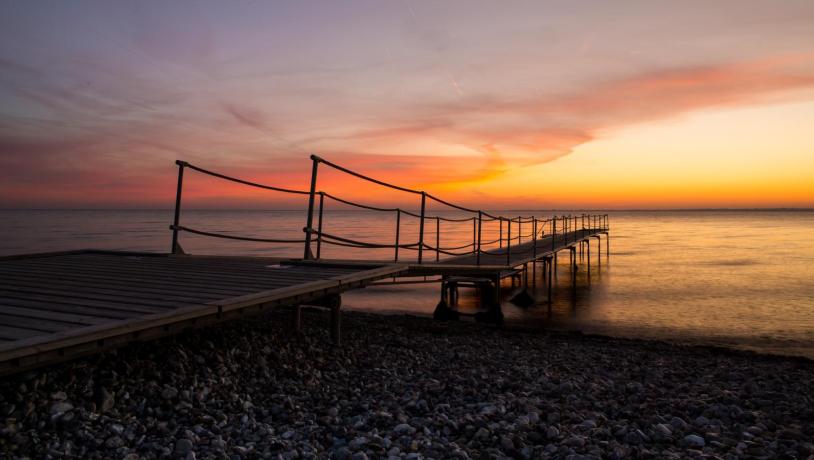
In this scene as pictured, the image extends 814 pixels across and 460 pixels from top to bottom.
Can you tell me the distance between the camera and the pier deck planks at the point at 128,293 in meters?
3.68

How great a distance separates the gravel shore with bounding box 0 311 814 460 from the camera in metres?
4.09

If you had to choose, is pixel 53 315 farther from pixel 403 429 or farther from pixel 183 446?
pixel 403 429

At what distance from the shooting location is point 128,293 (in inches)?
210

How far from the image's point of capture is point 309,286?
5.99 m

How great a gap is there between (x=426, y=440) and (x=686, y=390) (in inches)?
156

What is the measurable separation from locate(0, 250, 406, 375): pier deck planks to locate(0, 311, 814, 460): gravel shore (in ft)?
2.12

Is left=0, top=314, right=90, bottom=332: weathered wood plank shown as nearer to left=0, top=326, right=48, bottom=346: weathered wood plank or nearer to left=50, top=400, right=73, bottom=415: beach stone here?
left=0, top=326, right=48, bottom=346: weathered wood plank

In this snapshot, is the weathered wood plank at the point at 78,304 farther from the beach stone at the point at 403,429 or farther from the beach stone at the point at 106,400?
the beach stone at the point at 403,429

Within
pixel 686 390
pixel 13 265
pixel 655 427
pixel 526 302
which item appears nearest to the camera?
pixel 655 427

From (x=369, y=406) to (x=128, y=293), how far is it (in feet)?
8.99

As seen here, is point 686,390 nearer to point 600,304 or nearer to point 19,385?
point 19,385

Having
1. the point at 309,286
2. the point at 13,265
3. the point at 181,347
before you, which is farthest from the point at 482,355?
the point at 13,265

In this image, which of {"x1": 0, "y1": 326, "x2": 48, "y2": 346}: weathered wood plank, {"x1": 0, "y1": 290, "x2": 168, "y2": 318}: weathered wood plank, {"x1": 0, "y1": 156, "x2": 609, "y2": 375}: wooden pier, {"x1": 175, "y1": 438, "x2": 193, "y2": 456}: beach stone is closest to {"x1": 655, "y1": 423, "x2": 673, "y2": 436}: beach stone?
{"x1": 0, "y1": 156, "x2": 609, "y2": 375}: wooden pier

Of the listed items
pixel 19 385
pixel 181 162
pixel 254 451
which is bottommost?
pixel 254 451
